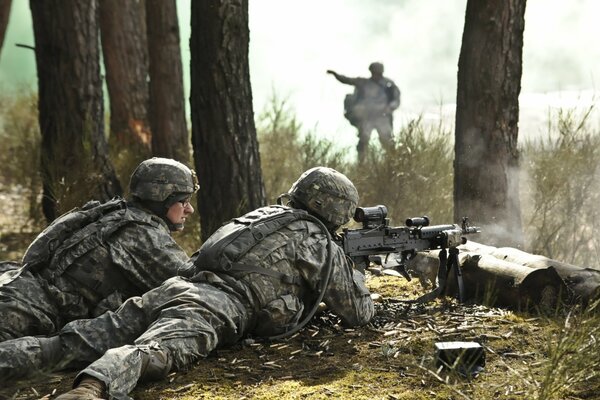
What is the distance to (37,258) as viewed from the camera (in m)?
5.84

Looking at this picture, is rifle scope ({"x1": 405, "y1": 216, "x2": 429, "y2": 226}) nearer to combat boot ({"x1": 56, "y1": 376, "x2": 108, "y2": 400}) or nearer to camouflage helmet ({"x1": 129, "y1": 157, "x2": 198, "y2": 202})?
camouflage helmet ({"x1": 129, "y1": 157, "x2": 198, "y2": 202})

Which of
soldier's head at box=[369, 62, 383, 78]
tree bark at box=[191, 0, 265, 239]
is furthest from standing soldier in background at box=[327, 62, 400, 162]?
tree bark at box=[191, 0, 265, 239]

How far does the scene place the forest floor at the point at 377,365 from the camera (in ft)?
15.5

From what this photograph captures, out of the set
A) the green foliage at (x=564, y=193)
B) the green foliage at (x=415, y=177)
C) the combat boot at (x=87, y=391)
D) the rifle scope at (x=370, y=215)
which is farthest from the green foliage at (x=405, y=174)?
the combat boot at (x=87, y=391)

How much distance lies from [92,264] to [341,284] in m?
1.74

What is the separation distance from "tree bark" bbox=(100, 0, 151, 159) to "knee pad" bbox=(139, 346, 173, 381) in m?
8.97

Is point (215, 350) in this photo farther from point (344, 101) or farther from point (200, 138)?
point (344, 101)

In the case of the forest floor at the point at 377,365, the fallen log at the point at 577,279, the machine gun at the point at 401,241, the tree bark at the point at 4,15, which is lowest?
the forest floor at the point at 377,365

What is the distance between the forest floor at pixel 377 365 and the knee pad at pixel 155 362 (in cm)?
7

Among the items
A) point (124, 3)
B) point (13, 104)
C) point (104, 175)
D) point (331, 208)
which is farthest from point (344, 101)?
point (331, 208)

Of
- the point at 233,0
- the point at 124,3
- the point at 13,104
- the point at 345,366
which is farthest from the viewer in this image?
the point at 13,104

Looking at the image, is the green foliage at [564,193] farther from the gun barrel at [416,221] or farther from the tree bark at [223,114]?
the gun barrel at [416,221]

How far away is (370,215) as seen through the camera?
256 inches

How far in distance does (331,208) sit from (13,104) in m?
11.8
